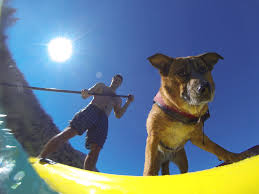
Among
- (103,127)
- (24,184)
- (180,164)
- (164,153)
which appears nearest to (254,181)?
(24,184)

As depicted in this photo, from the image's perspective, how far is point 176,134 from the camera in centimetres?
69

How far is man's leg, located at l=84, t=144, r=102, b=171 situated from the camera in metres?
1.01

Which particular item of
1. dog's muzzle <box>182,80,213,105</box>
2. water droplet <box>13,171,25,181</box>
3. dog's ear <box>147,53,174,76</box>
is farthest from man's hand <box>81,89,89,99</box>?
water droplet <box>13,171,25,181</box>

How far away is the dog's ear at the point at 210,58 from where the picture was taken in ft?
2.43

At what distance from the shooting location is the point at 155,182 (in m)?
0.31

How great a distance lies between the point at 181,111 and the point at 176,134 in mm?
107

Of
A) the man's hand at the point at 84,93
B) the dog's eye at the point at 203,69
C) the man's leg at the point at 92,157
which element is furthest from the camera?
the man's hand at the point at 84,93

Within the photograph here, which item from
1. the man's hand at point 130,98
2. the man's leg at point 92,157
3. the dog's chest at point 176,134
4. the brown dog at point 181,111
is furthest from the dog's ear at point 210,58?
the man's leg at point 92,157

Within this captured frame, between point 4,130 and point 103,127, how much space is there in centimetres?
77

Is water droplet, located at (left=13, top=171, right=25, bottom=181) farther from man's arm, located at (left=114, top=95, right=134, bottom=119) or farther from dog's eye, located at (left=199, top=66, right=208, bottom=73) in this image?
man's arm, located at (left=114, top=95, right=134, bottom=119)

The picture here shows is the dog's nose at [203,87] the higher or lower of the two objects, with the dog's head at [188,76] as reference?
lower

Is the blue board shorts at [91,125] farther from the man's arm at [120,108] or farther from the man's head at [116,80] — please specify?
the man's head at [116,80]

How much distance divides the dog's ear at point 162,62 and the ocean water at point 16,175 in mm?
604

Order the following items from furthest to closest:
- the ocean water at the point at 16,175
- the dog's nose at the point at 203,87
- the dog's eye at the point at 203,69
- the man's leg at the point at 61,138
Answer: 1. the man's leg at the point at 61,138
2. the dog's eye at the point at 203,69
3. the dog's nose at the point at 203,87
4. the ocean water at the point at 16,175
